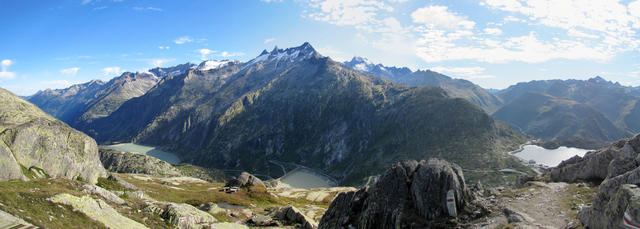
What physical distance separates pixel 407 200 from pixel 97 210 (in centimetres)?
2817

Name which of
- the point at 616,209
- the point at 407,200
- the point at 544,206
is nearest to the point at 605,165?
the point at 544,206

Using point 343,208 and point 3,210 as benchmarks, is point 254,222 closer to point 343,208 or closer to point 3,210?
point 343,208

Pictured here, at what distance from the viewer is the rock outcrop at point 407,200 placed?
26.0m

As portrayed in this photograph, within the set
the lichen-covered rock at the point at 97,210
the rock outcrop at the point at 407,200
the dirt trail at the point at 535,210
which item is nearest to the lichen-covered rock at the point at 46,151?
the lichen-covered rock at the point at 97,210

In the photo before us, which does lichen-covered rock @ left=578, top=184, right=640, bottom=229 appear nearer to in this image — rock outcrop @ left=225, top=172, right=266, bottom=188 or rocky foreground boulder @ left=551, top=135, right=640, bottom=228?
rocky foreground boulder @ left=551, top=135, right=640, bottom=228

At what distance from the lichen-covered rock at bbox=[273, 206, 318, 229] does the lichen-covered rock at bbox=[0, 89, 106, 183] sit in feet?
93.5

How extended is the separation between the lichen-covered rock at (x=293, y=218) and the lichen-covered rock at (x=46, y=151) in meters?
28.5

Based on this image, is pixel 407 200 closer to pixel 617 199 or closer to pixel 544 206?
pixel 544 206

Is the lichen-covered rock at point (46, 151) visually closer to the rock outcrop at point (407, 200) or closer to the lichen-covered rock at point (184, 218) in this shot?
the lichen-covered rock at point (184, 218)

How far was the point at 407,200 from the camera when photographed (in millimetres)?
28375

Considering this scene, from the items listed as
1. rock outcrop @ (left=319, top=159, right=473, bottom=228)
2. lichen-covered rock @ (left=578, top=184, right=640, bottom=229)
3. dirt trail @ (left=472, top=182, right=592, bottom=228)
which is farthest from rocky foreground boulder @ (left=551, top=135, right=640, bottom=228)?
rock outcrop @ (left=319, top=159, right=473, bottom=228)

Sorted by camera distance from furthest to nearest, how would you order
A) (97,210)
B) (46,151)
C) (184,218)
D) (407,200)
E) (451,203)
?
1. (46,151)
2. (407,200)
3. (184,218)
4. (451,203)
5. (97,210)

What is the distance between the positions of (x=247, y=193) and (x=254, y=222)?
81.4 ft

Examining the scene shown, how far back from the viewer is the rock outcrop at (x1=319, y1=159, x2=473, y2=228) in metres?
26.0
